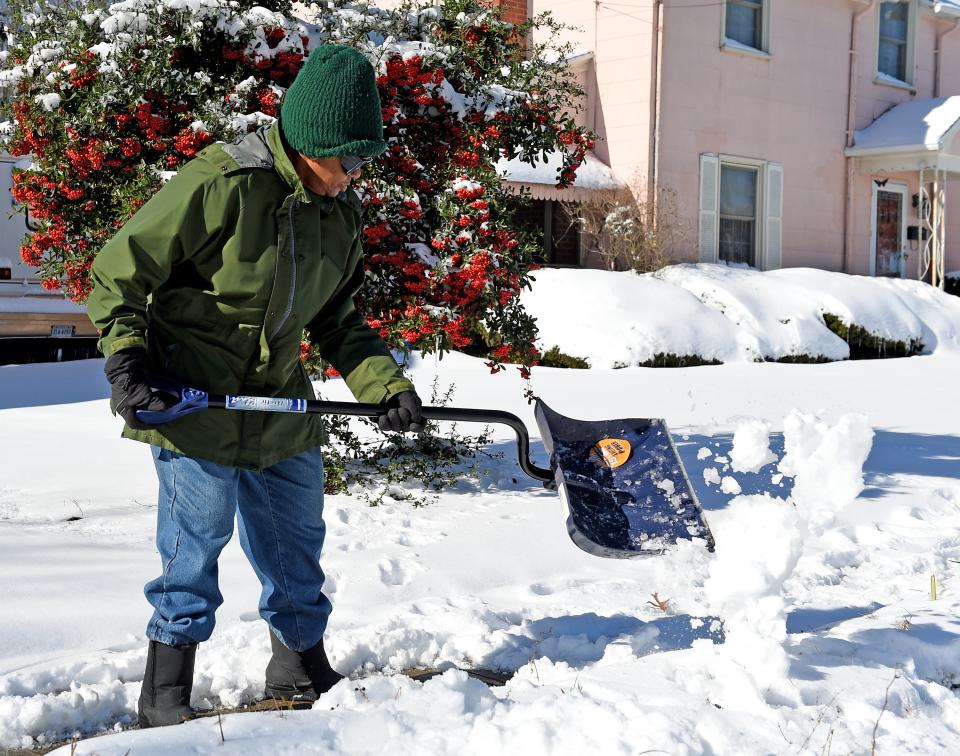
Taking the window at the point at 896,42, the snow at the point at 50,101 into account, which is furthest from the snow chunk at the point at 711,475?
the window at the point at 896,42

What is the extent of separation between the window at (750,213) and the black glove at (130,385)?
14580mm

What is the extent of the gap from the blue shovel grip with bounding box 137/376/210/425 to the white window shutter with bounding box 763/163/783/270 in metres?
15.1

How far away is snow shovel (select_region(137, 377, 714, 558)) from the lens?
10.4ft

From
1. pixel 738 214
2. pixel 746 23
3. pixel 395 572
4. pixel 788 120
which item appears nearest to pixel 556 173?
pixel 738 214

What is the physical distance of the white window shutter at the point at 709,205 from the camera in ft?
52.2

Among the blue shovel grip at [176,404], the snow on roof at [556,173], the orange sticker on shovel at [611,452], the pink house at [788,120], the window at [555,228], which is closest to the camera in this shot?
the blue shovel grip at [176,404]

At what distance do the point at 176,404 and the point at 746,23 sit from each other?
15.9 m

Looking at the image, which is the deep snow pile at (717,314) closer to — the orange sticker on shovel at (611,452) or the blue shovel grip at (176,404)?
the orange sticker on shovel at (611,452)

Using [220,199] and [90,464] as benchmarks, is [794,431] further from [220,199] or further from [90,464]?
[90,464]

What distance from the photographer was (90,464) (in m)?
6.36

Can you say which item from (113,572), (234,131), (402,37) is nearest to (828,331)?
(402,37)

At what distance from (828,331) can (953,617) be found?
10935 millimetres

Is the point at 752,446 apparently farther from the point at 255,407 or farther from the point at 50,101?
the point at 50,101

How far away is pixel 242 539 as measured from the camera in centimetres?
314
